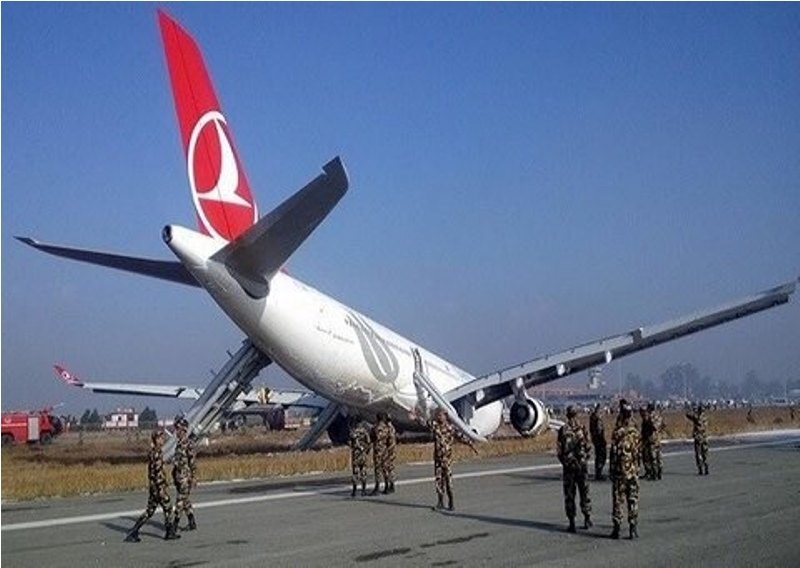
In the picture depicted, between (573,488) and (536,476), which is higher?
(573,488)

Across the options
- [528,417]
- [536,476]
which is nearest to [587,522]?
[536,476]

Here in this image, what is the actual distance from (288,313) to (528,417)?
12.7 meters

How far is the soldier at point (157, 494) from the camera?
1470cm

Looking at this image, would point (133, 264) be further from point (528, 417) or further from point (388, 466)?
point (528, 417)

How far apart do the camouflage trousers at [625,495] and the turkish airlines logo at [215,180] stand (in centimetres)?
1236

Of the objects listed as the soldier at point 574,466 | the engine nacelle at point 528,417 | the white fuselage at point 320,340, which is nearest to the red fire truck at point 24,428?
the white fuselage at point 320,340

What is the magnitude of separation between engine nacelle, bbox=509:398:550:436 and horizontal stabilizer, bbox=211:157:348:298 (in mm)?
13918

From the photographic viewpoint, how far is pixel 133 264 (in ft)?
73.2

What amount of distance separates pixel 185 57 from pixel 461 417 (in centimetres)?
1830

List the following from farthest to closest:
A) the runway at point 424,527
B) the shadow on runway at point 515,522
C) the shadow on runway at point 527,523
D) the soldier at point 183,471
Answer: the soldier at point 183,471 < the shadow on runway at point 515,522 < the shadow on runway at point 527,523 < the runway at point 424,527

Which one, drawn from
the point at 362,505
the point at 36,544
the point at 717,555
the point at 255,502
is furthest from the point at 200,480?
the point at 717,555

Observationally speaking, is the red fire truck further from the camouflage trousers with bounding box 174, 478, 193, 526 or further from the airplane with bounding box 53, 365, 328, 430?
the camouflage trousers with bounding box 174, 478, 193, 526

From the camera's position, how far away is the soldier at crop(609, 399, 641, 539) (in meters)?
13.6

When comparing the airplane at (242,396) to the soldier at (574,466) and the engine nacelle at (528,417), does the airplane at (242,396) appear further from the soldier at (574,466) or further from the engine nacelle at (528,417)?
the soldier at (574,466)
